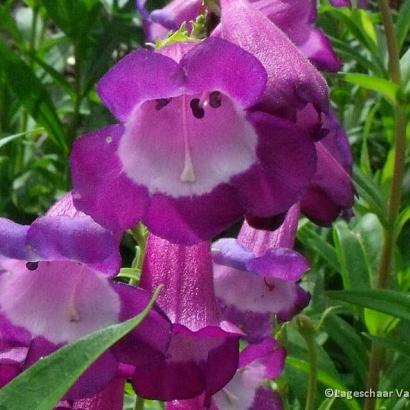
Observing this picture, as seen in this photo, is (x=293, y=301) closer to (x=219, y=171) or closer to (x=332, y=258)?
(x=219, y=171)

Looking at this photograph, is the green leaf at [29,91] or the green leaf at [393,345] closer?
the green leaf at [393,345]

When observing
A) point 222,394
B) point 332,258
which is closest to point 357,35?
point 332,258

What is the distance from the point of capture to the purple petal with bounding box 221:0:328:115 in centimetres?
71

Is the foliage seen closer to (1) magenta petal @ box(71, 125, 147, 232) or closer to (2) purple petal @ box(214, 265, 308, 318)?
(2) purple petal @ box(214, 265, 308, 318)

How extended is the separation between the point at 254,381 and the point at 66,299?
0.93 ft

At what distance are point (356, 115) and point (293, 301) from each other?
4.16 ft

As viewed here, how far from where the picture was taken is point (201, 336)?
0.78m

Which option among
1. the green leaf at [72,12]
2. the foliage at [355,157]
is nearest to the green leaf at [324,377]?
the foliage at [355,157]

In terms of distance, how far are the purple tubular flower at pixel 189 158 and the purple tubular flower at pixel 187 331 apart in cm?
6

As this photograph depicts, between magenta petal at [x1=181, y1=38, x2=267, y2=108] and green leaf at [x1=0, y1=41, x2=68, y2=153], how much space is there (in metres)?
Result: 1.07

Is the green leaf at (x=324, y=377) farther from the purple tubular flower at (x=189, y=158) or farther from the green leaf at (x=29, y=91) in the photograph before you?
the green leaf at (x=29, y=91)

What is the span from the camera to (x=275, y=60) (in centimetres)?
74

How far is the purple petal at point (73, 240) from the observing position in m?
0.74

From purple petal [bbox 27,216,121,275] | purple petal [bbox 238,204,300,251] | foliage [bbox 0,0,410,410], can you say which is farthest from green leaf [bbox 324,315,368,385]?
purple petal [bbox 27,216,121,275]
